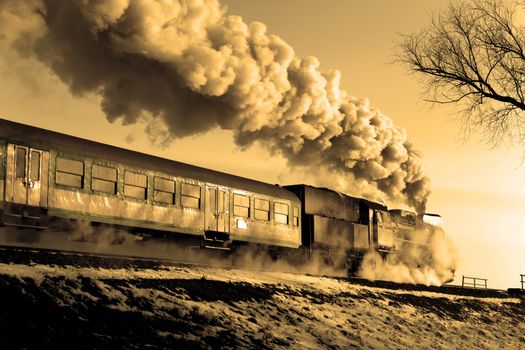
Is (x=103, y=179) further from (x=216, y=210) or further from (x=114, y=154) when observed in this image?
(x=216, y=210)

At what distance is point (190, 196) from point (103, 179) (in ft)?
11.3

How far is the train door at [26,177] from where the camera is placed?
15430 millimetres

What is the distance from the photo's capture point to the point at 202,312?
12.5 metres

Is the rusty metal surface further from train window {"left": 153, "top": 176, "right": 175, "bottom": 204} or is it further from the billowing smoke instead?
train window {"left": 153, "top": 176, "right": 175, "bottom": 204}

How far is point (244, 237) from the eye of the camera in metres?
22.2

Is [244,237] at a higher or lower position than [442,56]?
lower

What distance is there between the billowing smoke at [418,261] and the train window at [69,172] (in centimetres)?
1557

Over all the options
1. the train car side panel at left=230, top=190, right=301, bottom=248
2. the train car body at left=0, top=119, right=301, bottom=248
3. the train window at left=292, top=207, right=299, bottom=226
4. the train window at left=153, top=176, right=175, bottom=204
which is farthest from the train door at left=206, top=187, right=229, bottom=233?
the train window at left=292, top=207, right=299, bottom=226

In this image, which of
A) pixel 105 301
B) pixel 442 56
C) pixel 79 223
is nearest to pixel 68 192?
pixel 79 223

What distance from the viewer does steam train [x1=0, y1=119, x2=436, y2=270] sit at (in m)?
15.8

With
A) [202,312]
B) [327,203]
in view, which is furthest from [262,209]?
[202,312]

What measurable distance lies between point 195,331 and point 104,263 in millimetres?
4012

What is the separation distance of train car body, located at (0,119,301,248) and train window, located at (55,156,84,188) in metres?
0.03

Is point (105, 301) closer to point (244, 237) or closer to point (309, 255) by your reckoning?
point (244, 237)
